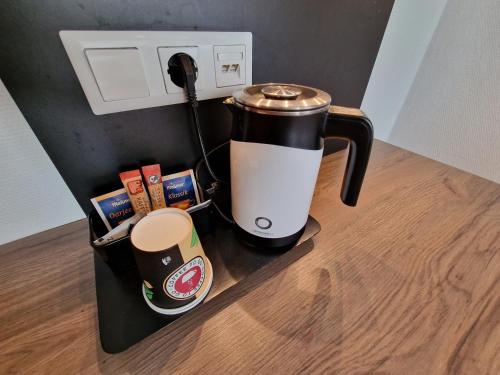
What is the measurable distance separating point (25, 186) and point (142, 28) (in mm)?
382

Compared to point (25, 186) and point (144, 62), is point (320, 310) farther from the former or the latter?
point (25, 186)

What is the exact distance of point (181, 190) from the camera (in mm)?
412

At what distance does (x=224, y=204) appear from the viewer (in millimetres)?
476

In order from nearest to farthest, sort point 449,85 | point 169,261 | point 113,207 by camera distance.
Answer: point 169,261 → point 113,207 → point 449,85

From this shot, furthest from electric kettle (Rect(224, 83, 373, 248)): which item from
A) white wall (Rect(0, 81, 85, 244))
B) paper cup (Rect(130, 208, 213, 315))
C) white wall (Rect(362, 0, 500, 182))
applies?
white wall (Rect(362, 0, 500, 182))

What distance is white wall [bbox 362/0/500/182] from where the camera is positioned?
82cm

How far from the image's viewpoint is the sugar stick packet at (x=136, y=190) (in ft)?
1.18

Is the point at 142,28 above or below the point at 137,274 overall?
above

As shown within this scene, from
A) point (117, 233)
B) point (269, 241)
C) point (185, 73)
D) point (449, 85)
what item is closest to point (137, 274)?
point (117, 233)

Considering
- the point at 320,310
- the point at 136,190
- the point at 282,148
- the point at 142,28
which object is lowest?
the point at 320,310

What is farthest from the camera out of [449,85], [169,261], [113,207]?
[449,85]

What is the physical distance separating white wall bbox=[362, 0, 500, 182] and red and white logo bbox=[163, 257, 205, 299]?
2.76ft

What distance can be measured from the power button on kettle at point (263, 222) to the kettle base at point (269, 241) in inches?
1.2

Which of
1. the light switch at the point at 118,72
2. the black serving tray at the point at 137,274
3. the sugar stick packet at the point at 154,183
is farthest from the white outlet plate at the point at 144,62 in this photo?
the black serving tray at the point at 137,274
